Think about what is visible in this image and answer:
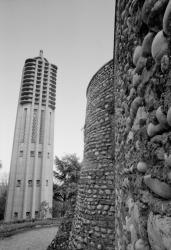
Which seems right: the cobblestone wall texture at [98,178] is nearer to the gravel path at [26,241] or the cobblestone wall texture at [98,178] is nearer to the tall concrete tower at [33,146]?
the gravel path at [26,241]

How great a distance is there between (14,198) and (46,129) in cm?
1014

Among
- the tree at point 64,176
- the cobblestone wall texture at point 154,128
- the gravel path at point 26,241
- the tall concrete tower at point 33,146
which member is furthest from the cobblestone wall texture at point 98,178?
the tall concrete tower at point 33,146

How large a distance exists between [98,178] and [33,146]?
21.9 meters

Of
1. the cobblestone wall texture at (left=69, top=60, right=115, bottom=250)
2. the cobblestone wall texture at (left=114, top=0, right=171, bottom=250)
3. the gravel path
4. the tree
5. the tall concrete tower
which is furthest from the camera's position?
the tall concrete tower

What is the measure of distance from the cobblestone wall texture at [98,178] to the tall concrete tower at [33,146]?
62.6 feet

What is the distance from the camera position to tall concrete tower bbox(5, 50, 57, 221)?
71.9ft

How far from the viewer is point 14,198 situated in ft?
71.5

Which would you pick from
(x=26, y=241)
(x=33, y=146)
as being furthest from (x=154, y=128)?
(x=33, y=146)

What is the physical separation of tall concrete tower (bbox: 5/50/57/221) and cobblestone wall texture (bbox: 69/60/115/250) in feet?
62.6

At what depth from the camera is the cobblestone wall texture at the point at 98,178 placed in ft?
12.5

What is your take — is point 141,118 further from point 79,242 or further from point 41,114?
point 41,114

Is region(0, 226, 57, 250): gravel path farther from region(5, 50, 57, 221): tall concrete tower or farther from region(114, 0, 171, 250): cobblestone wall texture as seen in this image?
region(5, 50, 57, 221): tall concrete tower

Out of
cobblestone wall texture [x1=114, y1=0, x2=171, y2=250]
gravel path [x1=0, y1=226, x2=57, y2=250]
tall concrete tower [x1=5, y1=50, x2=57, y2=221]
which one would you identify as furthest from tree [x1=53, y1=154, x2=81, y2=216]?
cobblestone wall texture [x1=114, y1=0, x2=171, y2=250]

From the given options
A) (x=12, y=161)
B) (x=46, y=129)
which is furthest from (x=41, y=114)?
(x=12, y=161)
